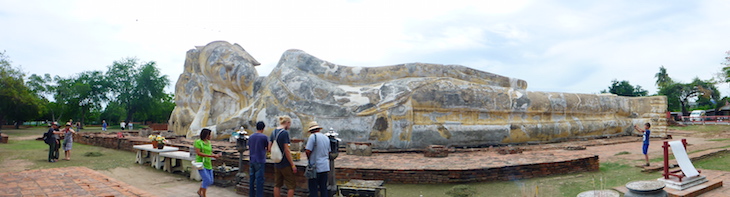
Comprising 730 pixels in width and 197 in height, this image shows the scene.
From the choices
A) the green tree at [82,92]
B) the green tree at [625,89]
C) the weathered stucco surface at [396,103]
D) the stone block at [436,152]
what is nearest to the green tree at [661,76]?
the green tree at [625,89]

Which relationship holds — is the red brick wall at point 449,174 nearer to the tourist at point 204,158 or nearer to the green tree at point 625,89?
the tourist at point 204,158

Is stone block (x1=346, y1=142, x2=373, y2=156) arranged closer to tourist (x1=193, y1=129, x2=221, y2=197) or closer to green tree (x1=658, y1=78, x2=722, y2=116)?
tourist (x1=193, y1=129, x2=221, y2=197)

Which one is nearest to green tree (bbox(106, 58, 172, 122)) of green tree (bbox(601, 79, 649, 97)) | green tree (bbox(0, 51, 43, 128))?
green tree (bbox(0, 51, 43, 128))

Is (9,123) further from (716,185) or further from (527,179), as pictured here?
(716,185)

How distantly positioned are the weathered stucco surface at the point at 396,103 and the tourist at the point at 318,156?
15.7 ft

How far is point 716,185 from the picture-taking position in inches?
192

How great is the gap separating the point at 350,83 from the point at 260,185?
19.5 ft

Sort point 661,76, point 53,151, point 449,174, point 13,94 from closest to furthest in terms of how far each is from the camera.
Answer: point 449,174 < point 53,151 < point 13,94 < point 661,76

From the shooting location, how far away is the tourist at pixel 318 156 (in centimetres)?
433

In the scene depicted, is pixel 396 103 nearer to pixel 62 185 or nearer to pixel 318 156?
pixel 318 156

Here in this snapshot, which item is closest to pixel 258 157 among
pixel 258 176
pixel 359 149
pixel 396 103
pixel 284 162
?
pixel 258 176

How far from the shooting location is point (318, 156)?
434 cm

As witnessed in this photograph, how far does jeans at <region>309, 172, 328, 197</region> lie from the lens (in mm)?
4445

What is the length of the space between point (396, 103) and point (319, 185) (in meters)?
5.07
